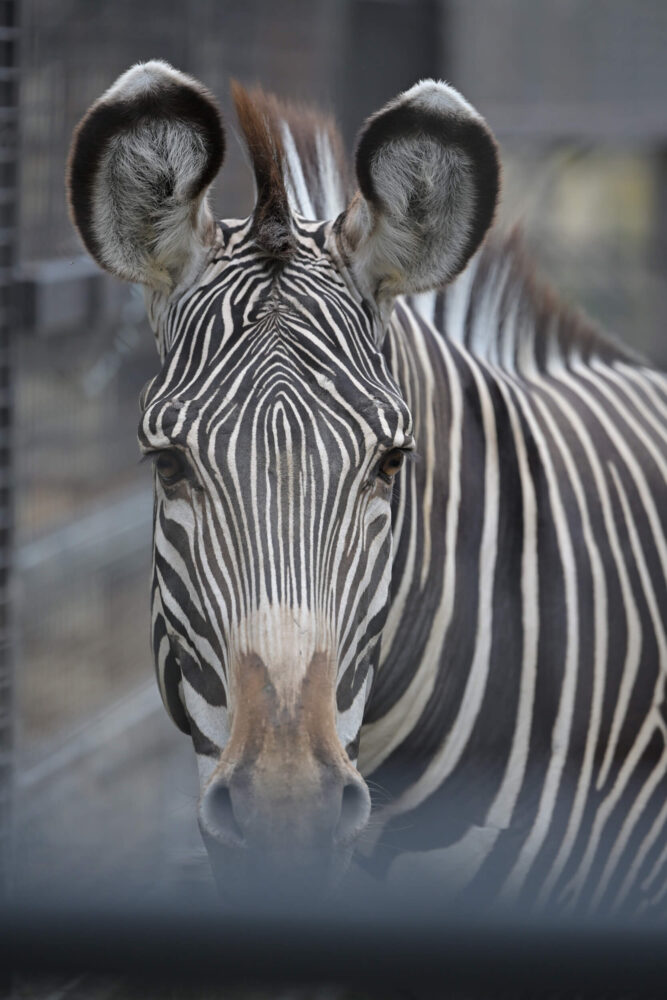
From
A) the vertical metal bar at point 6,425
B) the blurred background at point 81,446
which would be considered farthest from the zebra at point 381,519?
the vertical metal bar at point 6,425

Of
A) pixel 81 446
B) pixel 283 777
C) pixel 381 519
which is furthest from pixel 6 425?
pixel 283 777

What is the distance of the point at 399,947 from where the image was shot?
2.74ft

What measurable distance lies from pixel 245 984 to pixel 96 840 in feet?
16.6

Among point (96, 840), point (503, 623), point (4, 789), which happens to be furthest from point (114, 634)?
point (503, 623)

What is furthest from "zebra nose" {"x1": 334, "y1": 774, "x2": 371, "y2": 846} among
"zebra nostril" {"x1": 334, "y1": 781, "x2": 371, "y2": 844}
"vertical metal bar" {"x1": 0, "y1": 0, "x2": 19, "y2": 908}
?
"vertical metal bar" {"x1": 0, "y1": 0, "x2": 19, "y2": 908}

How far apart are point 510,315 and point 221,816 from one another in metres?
1.92

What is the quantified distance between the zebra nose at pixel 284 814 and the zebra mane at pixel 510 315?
1.60m

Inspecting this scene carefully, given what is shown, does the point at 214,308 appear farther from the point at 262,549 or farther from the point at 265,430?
the point at 262,549

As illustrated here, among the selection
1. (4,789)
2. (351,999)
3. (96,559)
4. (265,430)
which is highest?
(265,430)

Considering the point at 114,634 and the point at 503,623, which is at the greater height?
the point at 503,623

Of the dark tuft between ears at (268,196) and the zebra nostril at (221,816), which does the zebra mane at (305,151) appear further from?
the zebra nostril at (221,816)

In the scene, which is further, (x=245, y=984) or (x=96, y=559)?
(x=96, y=559)

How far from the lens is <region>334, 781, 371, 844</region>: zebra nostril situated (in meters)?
1.96

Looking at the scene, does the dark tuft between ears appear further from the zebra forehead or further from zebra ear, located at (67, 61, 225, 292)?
the zebra forehead
